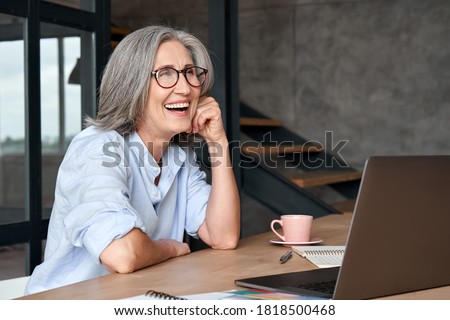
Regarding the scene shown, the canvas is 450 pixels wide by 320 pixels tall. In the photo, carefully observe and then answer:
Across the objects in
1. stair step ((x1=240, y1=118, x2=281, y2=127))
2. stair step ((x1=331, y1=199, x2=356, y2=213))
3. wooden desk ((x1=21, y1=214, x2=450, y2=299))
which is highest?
stair step ((x1=240, y1=118, x2=281, y2=127))

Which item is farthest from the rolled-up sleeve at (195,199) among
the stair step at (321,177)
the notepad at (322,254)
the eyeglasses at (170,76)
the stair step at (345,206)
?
the stair step at (345,206)

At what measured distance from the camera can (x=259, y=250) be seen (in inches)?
74.5

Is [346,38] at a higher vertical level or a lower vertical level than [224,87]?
higher

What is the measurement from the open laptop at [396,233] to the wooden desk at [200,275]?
0.16 ft

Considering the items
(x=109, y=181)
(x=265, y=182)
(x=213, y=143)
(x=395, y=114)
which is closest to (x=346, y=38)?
(x=395, y=114)

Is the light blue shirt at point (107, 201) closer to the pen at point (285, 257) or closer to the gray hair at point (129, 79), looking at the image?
the gray hair at point (129, 79)

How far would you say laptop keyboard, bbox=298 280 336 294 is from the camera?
1.30 m

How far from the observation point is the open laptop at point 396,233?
115 centimetres

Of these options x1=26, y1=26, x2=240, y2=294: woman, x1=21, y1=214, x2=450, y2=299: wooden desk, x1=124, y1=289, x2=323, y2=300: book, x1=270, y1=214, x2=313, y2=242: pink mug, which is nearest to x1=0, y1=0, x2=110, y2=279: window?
x1=26, y1=26, x2=240, y2=294: woman

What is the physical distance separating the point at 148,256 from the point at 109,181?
22 centimetres

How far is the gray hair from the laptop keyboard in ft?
2.63

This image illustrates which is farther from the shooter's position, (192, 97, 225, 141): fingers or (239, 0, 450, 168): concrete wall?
(239, 0, 450, 168): concrete wall

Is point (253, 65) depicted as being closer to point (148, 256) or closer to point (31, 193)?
point (31, 193)

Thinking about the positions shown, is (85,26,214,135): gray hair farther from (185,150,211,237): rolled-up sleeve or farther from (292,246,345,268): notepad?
(292,246,345,268): notepad
